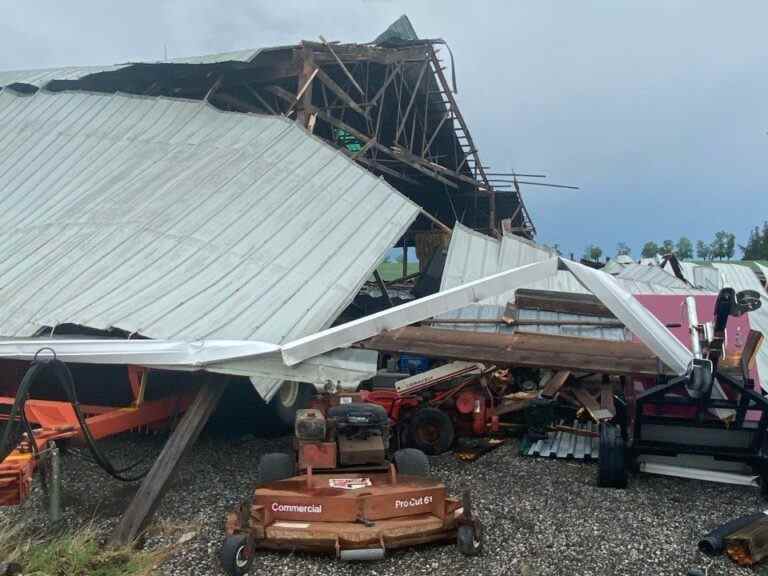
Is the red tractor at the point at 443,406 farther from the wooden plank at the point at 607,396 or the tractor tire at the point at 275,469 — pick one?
the tractor tire at the point at 275,469

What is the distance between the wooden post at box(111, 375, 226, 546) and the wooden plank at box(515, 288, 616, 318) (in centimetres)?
609

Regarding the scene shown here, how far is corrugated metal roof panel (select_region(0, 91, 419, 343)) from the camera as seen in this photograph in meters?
8.28

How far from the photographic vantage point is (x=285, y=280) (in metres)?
8.94

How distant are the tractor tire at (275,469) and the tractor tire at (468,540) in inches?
72.6

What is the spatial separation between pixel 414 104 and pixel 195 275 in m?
12.5

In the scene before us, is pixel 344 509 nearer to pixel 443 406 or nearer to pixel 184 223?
pixel 443 406

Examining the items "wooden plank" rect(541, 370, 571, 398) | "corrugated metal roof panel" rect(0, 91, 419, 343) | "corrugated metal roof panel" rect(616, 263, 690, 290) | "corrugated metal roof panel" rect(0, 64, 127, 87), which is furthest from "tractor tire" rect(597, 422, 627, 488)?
"corrugated metal roof panel" rect(0, 64, 127, 87)

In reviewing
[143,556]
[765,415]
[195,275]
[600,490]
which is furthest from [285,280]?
[765,415]

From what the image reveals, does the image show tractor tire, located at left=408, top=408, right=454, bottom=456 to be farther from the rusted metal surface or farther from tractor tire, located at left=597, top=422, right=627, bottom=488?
the rusted metal surface

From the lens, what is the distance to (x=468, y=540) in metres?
5.47

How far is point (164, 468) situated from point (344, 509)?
2.05 meters

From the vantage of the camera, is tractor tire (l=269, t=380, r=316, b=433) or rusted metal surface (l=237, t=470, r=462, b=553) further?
tractor tire (l=269, t=380, r=316, b=433)

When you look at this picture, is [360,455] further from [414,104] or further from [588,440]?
[414,104]

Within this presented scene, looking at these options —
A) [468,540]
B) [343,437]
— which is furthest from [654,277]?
[468,540]
